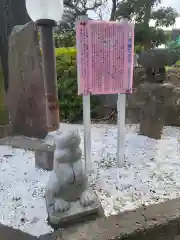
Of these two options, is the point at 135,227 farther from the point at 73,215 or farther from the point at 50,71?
the point at 50,71

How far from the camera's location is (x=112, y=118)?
482cm

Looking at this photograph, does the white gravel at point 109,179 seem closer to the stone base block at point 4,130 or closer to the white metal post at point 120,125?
the white metal post at point 120,125

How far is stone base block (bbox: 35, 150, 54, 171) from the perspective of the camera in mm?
2688

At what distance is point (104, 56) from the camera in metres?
2.42

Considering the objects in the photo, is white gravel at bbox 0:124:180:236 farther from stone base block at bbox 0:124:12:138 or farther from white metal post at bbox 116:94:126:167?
stone base block at bbox 0:124:12:138

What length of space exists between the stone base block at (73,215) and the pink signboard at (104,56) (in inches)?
45.5

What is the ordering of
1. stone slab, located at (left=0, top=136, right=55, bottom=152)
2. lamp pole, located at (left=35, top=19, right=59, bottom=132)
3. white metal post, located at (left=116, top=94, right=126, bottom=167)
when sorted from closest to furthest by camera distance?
stone slab, located at (left=0, top=136, right=55, bottom=152)
white metal post, located at (left=116, top=94, right=126, bottom=167)
lamp pole, located at (left=35, top=19, right=59, bottom=132)

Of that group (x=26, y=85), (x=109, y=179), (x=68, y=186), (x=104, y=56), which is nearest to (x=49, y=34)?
(x=26, y=85)

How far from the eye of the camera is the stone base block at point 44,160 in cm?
269

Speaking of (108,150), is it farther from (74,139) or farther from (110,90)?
(74,139)

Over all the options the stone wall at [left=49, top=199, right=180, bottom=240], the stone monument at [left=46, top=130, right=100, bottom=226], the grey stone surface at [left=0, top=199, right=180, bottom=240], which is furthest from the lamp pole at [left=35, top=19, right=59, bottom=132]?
the stone wall at [left=49, top=199, right=180, bottom=240]

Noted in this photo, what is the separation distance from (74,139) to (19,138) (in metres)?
1.36

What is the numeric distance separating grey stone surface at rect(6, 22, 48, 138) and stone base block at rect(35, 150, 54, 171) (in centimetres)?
20

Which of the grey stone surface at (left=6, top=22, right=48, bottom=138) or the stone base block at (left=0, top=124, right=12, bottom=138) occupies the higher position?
the grey stone surface at (left=6, top=22, right=48, bottom=138)
